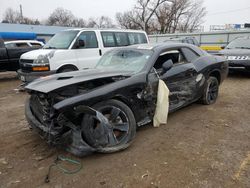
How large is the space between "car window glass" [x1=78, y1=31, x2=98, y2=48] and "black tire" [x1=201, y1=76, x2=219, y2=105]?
4.19 m

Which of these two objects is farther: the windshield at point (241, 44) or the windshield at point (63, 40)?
the windshield at point (241, 44)

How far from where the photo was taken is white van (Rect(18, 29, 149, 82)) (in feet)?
21.6

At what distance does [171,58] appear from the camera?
4.58 m

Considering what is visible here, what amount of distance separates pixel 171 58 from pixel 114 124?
2.16 m

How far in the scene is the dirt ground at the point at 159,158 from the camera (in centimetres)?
256

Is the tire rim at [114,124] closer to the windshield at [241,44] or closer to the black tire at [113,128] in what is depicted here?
the black tire at [113,128]

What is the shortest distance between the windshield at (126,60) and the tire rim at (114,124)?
90 cm

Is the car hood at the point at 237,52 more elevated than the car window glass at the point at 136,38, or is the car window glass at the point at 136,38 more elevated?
the car window glass at the point at 136,38

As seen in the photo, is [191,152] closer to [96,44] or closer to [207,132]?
[207,132]

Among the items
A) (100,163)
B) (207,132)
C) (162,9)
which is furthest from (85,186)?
(162,9)

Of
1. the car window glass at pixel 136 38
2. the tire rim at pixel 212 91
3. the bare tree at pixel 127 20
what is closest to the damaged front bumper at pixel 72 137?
the tire rim at pixel 212 91

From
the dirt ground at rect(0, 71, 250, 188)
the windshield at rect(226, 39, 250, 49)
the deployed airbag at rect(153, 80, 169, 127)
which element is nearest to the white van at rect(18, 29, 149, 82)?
the dirt ground at rect(0, 71, 250, 188)

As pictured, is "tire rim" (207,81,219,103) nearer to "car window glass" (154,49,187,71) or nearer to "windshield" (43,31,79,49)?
"car window glass" (154,49,187,71)

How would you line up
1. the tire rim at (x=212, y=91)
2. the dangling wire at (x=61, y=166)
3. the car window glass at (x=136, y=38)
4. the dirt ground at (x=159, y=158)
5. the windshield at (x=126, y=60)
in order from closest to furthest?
the dirt ground at (x=159, y=158)
the dangling wire at (x=61, y=166)
the windshield at (x=126, y=60)
the tire rim at (x=212, y=91)
the car window glass at (x=136, y=38)
